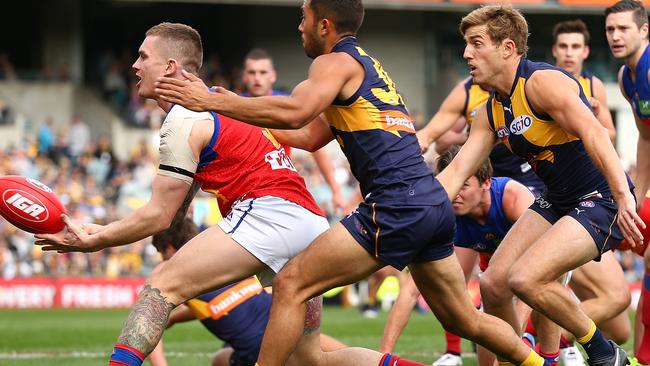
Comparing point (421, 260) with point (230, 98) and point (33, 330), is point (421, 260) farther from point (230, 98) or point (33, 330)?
point (33, 330)

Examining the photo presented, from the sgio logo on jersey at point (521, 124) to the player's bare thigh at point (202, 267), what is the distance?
1.92 meters

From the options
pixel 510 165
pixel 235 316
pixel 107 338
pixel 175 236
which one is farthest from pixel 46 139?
pixel 235 316

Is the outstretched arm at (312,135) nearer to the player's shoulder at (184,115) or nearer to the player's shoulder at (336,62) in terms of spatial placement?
the player's shoulder at (184,115)

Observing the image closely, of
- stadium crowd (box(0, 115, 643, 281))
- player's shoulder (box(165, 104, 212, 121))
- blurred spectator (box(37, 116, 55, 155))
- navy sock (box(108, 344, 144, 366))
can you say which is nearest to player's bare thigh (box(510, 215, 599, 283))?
player's shoulder (box(165, 104, 212, 121))

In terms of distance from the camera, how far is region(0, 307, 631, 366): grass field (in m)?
11.0

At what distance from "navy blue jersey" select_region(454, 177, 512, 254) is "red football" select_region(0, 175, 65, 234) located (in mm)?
3332

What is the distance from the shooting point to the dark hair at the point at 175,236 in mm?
8383

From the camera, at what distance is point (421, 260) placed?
20.8 ft

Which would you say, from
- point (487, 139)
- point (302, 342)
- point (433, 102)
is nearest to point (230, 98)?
point (302, 342)

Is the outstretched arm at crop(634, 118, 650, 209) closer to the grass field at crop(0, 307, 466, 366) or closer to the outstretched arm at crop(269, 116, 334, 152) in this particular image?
the grass field at crop(0, 307, 466, 366)

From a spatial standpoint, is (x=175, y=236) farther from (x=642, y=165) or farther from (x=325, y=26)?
(x=642, y=165)

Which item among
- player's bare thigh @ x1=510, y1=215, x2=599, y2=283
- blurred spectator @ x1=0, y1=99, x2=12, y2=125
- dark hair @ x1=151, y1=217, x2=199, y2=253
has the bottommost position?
blurred spectator @ x1=0, y1=99, x2=12, y2=125

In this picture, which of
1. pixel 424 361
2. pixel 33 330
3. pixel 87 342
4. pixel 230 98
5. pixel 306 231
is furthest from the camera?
pixel 33 330

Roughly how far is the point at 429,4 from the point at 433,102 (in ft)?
12.7
